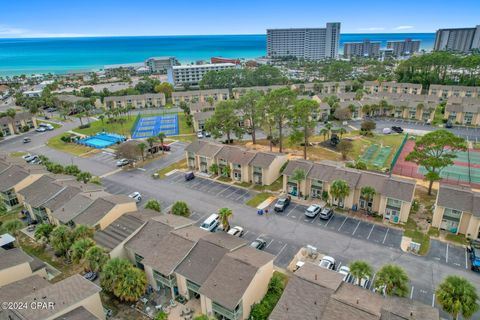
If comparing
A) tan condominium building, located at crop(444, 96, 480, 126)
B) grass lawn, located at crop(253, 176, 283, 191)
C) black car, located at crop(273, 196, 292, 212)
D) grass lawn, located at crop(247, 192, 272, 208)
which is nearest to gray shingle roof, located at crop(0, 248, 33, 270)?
grass lawn, located at crop(247, 192, 272, 208)

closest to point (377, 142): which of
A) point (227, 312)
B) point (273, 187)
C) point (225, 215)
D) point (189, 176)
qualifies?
point (273, 187)

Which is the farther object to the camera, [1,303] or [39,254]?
[39,254]

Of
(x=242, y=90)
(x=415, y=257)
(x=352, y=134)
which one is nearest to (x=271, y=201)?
(x=415, y=257)

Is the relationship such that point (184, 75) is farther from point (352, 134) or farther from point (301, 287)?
point (301, 287)

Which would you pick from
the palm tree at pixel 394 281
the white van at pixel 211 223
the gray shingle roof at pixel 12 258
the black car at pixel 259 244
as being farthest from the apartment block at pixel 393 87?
the gray shingle roof at pixel 12 258

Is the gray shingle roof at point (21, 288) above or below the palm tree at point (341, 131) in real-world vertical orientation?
above

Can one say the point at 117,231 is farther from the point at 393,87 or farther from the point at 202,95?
the point at 393,87

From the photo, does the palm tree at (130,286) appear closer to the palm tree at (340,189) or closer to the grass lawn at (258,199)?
the grass lawn at (258,199)
